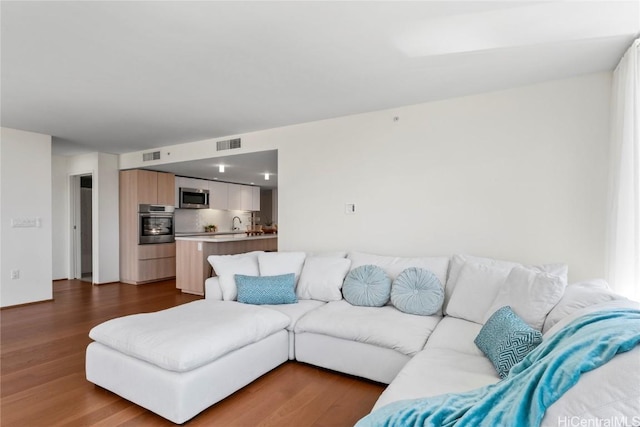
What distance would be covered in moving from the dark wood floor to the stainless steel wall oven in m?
2.89

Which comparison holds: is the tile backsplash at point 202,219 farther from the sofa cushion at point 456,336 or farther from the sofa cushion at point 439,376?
the sofa cushion at point 439,376

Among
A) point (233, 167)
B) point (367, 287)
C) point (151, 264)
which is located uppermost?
point (233, 167)

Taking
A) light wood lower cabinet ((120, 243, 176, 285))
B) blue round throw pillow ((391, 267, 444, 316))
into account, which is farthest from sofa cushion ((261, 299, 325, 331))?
light wood lower cabinet ((120, 243, 176, 285))

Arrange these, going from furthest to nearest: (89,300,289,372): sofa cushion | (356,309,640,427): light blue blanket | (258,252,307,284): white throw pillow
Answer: (258,252,307,284): white throw pillow < (89,300,289,372): sofa cushion < (356,309,640,427): light blue blanket

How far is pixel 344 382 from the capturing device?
258 centimetres

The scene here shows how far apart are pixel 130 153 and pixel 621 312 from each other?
7.18 metres

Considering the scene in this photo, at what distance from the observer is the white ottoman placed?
2006 mm

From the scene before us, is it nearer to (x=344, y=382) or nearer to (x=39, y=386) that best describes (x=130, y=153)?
(x=39, y=386)

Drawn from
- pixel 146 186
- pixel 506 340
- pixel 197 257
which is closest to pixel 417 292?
pixel 506 340

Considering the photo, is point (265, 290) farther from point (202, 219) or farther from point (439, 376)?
point (202, 219)

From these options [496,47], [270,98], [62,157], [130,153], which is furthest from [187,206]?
[496,47]

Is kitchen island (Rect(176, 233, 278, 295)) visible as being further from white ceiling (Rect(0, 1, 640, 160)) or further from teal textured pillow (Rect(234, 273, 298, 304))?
white ceiling (Rect(0, 1, 640, 160))

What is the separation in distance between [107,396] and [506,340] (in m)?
2.71

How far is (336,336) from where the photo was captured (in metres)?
2.66
